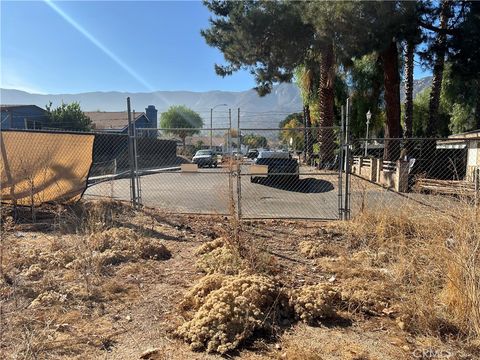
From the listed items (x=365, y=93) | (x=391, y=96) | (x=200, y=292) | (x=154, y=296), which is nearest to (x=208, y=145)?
(x=365, y=93)

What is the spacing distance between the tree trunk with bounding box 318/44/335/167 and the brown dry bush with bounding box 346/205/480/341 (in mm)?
14720

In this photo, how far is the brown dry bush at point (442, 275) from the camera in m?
3.38

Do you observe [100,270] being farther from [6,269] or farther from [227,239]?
[227,239]

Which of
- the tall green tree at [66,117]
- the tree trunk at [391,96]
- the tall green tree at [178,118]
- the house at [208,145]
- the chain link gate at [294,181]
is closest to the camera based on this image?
the chain link gate at [294,181]

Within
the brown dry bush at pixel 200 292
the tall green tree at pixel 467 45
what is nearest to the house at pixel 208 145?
the brown dry bush at pixel 200 292

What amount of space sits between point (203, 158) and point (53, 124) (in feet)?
71.7

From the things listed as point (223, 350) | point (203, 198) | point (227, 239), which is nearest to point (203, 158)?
point (203, 198)

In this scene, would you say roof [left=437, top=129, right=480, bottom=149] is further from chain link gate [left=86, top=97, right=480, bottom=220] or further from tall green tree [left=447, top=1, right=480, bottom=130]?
tall green tree [left=447, top=1, right=480, bottom=130]

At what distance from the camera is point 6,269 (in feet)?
16.3

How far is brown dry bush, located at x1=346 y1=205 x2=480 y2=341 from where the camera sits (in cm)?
338

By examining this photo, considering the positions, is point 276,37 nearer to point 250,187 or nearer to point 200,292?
point 250,187

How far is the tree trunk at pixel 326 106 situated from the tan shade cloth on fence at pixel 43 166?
42.0ft

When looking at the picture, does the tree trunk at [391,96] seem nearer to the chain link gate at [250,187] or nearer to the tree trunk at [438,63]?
the tree trunk at [438,63]

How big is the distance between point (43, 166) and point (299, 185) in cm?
957
